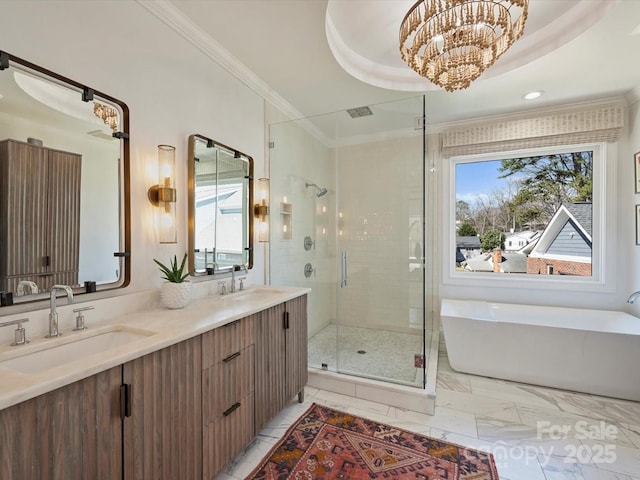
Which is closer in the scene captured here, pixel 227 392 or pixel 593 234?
pixel 227 392

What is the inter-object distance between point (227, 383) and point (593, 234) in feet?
12.8

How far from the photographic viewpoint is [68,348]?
3.82 feet

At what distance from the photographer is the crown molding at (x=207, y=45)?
1.74 metres

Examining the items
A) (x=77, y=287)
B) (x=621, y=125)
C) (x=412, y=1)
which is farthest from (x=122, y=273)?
(x=621, y=125)

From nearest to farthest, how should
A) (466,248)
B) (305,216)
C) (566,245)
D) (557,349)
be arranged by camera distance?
(557,349), (566,245), (305,216), (466,248)

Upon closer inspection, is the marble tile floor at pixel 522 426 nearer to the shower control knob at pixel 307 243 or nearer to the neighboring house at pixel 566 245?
the neighboring house at pixel 566 245

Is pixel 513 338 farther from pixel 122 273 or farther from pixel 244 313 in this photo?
pixel 122 273

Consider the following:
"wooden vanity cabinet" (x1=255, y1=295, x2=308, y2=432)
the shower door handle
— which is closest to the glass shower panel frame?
the shower door handle

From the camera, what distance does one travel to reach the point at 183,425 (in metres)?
1.22

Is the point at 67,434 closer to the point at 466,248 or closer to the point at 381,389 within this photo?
the point at 381,389

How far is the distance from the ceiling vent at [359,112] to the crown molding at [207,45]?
74 centimetres

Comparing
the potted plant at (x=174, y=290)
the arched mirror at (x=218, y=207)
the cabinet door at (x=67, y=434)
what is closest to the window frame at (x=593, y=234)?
the arched mirror at (x=218, y=207)

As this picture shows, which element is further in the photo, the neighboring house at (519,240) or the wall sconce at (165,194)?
the neighboring house at (519,240)

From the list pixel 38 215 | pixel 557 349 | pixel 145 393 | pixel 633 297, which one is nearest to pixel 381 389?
pixel 557 349
